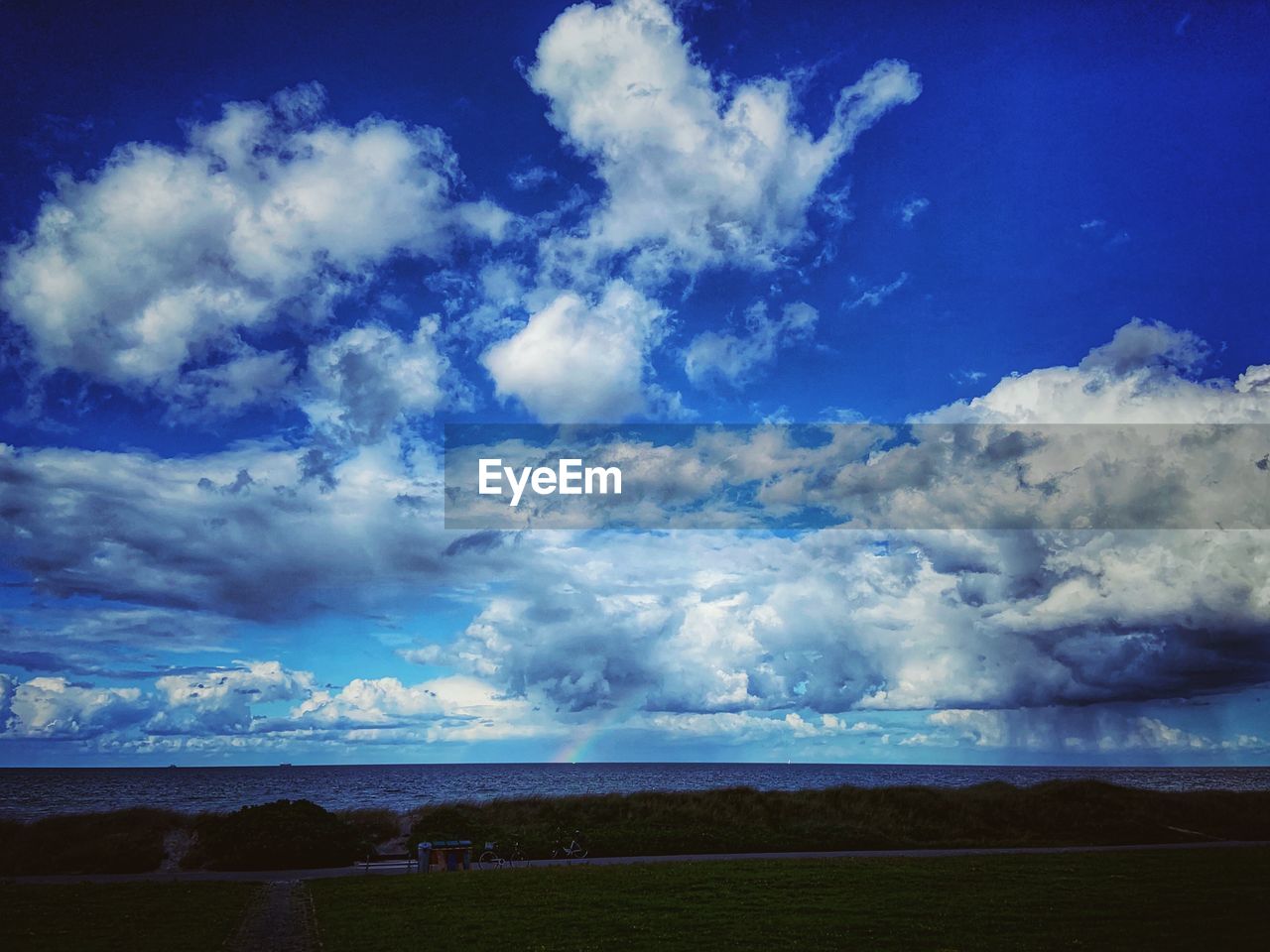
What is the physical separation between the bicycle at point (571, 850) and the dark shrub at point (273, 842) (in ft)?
23.2

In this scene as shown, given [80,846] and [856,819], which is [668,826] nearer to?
[856,819]

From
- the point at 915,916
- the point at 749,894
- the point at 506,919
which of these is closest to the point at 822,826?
the point at 749,894

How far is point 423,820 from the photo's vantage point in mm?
36344

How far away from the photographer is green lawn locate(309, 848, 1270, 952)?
17.2 metres

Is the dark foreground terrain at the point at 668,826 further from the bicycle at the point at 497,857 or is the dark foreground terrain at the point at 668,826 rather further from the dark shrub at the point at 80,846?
the bicycle at the point at 497,857

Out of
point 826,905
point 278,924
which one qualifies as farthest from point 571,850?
point 278,924

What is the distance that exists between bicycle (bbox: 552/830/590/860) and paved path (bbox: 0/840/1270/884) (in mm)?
575

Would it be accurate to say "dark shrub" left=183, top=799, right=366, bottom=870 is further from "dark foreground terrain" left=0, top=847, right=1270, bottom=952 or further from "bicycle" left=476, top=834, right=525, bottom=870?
"dark foreground terrain" left=0, top=847, right=1270, bottom=952

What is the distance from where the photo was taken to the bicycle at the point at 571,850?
32.2 metres

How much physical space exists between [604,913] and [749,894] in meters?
4.44

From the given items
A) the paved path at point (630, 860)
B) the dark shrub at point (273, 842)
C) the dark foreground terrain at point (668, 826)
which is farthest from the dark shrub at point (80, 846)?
the dark shrub at point (273, 842)

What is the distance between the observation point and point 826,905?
68.1 ft

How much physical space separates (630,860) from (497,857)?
4.81 meters

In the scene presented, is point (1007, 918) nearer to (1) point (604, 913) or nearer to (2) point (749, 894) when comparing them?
(2) point (749, 894)
